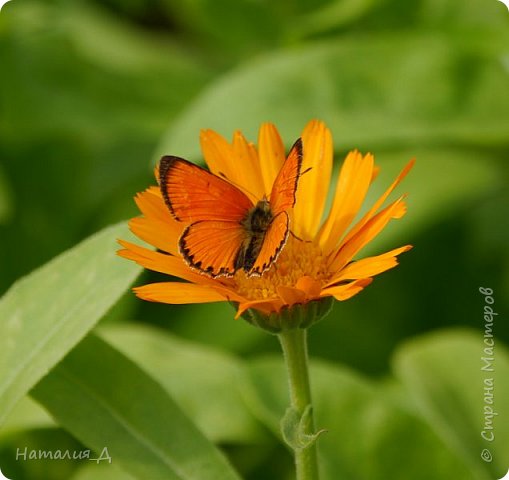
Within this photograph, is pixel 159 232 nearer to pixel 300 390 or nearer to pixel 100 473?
pixel 300 390

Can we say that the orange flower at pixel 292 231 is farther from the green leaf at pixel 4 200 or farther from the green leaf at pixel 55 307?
the green leaf at pixel 4 200

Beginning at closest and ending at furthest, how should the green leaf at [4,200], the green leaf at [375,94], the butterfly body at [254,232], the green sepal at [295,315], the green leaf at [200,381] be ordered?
the green sepal at [295,315] → the butterfly body at [254,232] → the green leaf at [200,381] → the green leaf at [375,94] → the green leaf at [4,200]

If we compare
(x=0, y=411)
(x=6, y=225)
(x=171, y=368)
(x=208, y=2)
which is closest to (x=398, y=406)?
(x=171, y=368)

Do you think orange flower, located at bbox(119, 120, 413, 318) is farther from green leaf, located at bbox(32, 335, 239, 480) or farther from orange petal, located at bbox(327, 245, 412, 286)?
green leaf, located at bbox(32, 335, 239, 480)

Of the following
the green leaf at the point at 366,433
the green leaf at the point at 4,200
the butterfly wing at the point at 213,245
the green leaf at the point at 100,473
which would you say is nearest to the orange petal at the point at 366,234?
the butterfly wing at the point at 213,245

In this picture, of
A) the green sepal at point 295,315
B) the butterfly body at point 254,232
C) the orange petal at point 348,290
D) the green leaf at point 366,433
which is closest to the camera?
the orange petal at point 348,290

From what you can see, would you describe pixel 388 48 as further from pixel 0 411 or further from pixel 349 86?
pixel 0 411
